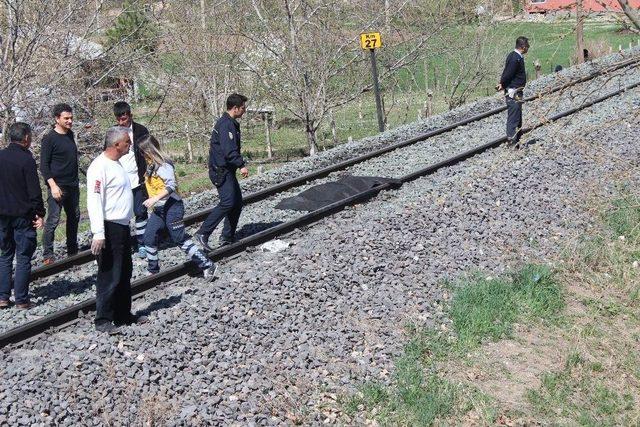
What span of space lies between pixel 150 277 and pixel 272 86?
15.3 metres

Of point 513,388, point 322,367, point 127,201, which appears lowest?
point 513,388

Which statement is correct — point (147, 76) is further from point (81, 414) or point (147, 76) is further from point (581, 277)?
point (81, 414)

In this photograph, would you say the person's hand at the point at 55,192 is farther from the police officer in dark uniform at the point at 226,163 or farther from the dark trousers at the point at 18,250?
the police officer in dark uniform at the point at 226,163

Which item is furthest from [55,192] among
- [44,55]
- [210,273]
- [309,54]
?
[309,54]

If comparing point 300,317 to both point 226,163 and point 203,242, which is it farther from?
point 226,163

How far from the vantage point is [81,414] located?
21.2 feet

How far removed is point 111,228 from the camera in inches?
307

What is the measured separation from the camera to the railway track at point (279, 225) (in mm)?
7961

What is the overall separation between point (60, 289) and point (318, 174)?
225 inches

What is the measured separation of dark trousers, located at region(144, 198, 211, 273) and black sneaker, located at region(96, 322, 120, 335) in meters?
1.52

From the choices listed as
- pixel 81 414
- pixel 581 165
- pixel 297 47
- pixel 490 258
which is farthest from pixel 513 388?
pixel 297 47

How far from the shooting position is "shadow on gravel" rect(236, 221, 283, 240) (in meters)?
11.3

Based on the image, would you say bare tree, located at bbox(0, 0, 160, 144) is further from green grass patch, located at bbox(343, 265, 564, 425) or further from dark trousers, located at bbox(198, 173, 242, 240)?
green grass patch, located at bbox(343, 265, 564, 425)

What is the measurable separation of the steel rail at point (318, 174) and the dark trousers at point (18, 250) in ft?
3.30
